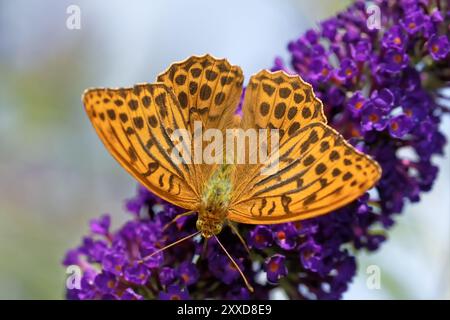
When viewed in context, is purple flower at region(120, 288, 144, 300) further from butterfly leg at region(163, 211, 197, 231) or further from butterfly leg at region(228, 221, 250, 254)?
butterfly leg at region(228, 221, 250, 254)

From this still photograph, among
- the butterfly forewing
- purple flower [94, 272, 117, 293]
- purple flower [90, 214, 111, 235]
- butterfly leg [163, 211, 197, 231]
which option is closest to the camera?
the butterfly forewing

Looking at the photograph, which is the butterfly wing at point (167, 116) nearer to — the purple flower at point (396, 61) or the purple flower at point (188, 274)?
the purple flower at point (188, 274)

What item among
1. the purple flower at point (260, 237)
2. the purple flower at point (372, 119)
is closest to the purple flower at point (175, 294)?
the purple flower at point (260, 237)

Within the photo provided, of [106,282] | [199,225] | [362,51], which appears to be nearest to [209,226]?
[199,225]

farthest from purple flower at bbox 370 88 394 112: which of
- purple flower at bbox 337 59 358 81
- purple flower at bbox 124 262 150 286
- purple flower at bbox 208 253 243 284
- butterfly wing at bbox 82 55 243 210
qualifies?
purple flower at bbox 124 262 150 286

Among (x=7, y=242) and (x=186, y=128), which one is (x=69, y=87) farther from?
(x=186, y=128)
